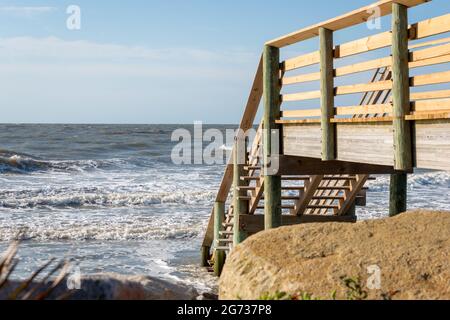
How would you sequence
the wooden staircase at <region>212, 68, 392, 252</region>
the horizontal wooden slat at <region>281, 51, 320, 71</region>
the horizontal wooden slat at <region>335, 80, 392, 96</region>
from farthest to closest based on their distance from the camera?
the wooden staircase at <region>212, 68, 392, 252</region> < the horizontal wooden slat at <region>281, 51, 320, 71</region> < the horizontal wooden slat at <region>335, 80, 392, 96</region>

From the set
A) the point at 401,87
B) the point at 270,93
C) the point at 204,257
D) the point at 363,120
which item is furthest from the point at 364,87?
the point at 204,257

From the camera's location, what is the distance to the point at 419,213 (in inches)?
280

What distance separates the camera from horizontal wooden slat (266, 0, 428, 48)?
23.5 ft

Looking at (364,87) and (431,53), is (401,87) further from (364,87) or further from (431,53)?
(364,87)

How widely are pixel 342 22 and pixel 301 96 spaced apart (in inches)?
54.4

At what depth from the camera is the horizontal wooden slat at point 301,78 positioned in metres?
→ 8.86

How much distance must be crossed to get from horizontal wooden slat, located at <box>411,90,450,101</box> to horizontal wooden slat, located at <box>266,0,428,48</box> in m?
0.87

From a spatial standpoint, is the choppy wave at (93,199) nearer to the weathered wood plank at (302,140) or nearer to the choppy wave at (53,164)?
the choppy wave at (53,164)

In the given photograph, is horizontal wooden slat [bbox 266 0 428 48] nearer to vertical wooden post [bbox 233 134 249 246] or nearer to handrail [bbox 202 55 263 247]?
handrail [bbox 202 55 263 247]

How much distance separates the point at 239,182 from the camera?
12234 millimetres

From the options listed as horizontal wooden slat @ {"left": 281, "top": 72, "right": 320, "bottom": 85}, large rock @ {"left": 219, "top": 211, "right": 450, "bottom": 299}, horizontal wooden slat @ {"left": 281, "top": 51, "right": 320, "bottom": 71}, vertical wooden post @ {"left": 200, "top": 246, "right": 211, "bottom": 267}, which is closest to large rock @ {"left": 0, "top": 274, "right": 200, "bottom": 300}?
large rock @ {"left": 219, "top": 211, "right": 450, "bottom": 299}

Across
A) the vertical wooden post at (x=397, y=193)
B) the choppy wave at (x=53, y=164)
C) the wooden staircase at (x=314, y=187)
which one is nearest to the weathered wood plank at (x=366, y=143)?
the wooden staircase at (x=314, y=187)
